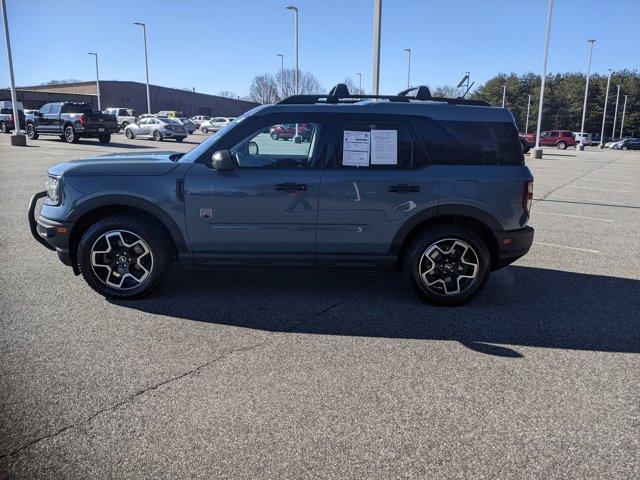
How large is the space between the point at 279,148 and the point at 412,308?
6.29 ft

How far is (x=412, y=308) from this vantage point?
4891 mm

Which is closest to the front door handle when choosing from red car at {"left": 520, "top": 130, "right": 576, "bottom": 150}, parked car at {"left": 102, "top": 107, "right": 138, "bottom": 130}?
parked car at {"left": 102, "top": 107, "right": 138, "bottom": 130}

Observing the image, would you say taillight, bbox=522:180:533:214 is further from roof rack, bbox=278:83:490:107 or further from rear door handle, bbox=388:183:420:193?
rear door handle, bbox=388:183:420:193

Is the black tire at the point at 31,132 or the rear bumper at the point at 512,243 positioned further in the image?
the black tire at the point at 31,132

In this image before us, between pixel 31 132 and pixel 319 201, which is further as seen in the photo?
pixel 31 132

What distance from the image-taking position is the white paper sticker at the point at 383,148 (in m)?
4.78

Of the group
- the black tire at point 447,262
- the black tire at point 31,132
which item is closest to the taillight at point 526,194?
the black tire at point 447,262

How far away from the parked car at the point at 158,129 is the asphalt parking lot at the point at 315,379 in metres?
27.6

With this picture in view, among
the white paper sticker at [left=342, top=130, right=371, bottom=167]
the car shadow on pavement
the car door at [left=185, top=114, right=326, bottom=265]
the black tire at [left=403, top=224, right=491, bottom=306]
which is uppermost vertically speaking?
the white paper sticker at [left=342, top=130, right=371, bottom=167]

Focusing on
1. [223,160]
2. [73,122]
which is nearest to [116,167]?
[223,160]

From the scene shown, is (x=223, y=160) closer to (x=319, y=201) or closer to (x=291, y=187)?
(x=291, y=187)

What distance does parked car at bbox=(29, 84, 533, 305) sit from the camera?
4707 millimetres

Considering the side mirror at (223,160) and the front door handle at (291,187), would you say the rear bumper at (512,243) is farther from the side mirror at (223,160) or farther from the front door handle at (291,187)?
the side mirror at (223,160)

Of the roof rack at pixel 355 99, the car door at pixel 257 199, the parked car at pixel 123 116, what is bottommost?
the car door at pixel 257 199
